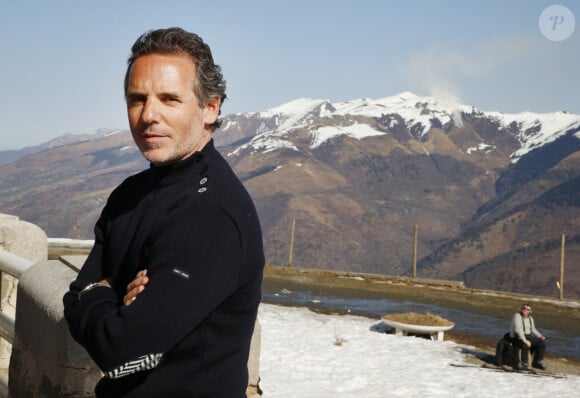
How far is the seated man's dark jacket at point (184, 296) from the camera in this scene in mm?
1618

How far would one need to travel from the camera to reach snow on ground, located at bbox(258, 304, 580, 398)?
981 cm

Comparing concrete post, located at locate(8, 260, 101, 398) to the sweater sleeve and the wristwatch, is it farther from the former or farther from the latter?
the sweater sleeve

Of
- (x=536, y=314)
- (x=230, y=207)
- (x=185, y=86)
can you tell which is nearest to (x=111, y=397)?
(x=230, y=207)

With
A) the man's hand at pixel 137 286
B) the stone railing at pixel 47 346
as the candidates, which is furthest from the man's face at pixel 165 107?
the stone railing at pixel 47 346

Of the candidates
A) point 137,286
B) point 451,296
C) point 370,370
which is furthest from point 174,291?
point 451,296

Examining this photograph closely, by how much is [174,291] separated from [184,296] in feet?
0.09

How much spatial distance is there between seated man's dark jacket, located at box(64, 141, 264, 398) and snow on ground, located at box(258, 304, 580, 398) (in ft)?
25.0

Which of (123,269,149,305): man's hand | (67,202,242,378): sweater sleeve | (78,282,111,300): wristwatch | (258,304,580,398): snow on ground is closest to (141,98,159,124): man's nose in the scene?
(67,202,242,378): sweater sleeve

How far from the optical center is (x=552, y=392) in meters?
10.4

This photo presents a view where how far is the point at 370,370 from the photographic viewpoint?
11078mm

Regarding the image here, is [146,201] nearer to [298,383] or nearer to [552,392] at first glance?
[298,383]

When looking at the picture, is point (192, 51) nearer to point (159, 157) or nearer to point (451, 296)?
point (159, 157)

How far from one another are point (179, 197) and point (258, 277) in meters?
0.32

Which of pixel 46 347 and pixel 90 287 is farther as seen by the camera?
pixel 46 347
